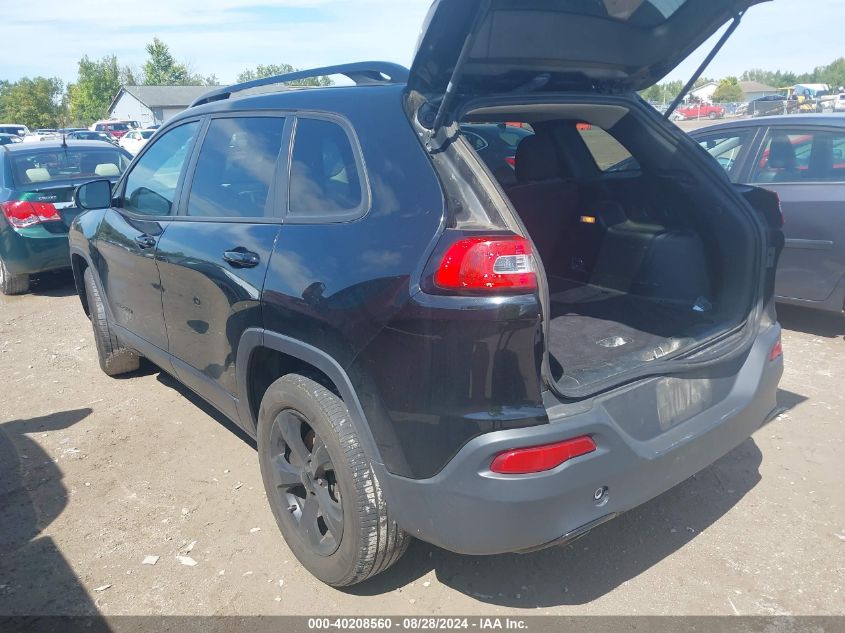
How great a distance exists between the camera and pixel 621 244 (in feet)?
11.6

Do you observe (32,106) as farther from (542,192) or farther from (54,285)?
(542,192)

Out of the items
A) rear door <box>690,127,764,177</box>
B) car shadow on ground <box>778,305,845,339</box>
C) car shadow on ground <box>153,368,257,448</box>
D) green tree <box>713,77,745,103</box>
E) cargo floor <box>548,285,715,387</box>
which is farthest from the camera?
green tree <box>713,77,745,103</box>

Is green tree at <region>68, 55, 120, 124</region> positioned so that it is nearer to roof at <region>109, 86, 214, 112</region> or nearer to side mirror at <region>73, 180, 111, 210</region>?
roof at <region>109, 86, 214, 112</region>

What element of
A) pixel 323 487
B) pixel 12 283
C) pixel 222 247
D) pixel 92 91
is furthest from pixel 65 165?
pixel 92 91

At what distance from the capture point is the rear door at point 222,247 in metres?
2.79

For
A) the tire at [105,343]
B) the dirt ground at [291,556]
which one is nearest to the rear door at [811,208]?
the dirt ground at [291,556]

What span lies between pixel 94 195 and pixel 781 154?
506 cm

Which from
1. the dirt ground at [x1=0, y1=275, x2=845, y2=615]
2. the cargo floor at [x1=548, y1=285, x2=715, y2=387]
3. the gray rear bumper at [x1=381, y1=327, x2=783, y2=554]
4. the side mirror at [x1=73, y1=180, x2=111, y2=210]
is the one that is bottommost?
the dirt ground at [x1=0, y1=275, x2=845, y2=615]

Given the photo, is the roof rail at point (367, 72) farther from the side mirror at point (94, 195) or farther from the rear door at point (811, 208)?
the rear door at point (811, 208)

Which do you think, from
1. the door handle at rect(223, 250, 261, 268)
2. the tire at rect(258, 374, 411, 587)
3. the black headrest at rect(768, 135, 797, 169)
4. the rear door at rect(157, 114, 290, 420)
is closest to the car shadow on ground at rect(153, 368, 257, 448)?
the rear door at rect(157, 114, 290, 420)

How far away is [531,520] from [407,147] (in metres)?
1.26

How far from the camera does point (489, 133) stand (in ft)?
18.8

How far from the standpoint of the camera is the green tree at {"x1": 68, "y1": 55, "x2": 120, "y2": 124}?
75875 millimetres

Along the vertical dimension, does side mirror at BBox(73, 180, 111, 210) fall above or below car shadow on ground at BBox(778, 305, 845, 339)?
above
